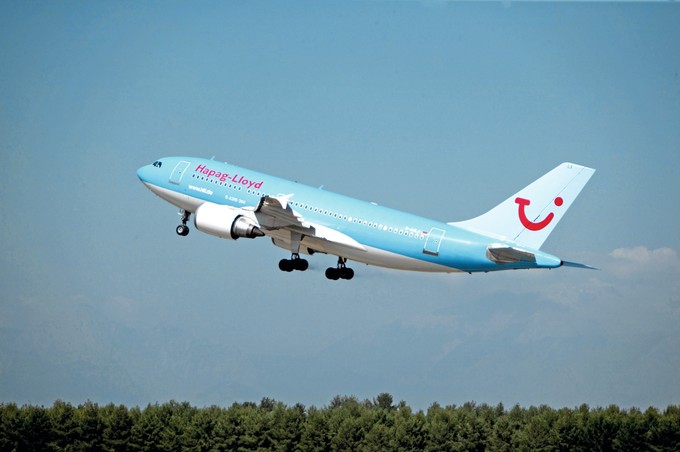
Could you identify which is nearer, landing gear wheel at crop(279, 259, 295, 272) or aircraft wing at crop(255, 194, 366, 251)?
aircraft wing at crop(255, 194, 366, 251)

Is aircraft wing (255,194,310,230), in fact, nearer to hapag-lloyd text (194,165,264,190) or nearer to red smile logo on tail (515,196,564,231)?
hapag-lloyd text (194,165,264,190)

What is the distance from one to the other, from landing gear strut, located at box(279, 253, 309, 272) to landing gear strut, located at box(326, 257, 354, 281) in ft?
→ 8.82

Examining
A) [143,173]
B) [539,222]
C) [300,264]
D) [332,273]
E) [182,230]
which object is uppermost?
[143,173]

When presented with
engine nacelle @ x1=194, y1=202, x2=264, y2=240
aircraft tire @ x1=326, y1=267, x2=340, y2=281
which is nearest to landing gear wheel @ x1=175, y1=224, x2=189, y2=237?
engine nacelle @ x1=194, y1=202, x2=264, y2=240

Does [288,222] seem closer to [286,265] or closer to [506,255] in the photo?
[286,265]

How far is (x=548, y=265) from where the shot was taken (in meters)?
79.1

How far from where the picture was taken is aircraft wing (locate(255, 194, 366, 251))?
86500 millimetres

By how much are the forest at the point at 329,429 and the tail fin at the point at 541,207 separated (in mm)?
54456

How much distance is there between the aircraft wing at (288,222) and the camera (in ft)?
284

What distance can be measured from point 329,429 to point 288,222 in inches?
1995

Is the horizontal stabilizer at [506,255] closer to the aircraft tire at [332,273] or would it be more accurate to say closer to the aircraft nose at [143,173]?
the aircraft tire at [332,273]

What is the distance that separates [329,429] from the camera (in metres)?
134

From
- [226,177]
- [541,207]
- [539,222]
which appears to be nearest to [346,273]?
[226,177]

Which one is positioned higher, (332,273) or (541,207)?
(541,207)
